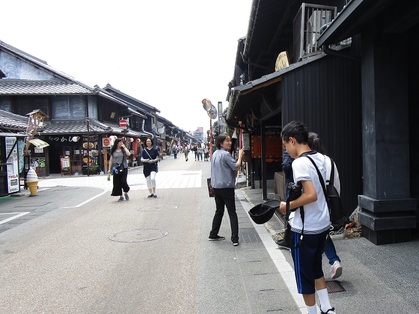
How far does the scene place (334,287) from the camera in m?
4.14

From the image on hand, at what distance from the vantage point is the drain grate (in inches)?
159

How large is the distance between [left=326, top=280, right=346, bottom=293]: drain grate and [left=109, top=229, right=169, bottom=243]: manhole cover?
3490 millimetres

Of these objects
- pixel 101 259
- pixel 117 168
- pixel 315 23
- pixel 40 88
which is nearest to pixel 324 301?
pixel 101 259

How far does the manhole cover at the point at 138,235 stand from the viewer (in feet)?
22.2

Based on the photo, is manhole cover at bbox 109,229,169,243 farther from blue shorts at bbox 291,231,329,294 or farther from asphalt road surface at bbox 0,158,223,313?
blue shorts at bbox 291,231,329,294

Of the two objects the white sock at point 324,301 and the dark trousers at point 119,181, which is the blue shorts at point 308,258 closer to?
the white sock at point 324,301

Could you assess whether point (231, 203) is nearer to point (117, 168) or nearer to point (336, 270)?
point (336, 270)

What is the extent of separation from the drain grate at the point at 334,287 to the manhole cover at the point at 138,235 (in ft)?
11.5

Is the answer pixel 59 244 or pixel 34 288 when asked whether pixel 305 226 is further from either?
pixel 59 244

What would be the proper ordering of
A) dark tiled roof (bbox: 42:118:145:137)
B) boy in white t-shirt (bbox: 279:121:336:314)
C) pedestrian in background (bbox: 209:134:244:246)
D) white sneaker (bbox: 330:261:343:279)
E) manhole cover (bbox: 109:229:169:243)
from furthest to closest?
dark tiled roof (bbox: 42:118:145:137) < manhole cover (bbox: 109:229:169:243) < pedestrian in background (bbox: 209:134:244:246) < white sneaker (bbox: 330:261:343:279) < boy in white t-shirt (bbox: 279:121:336:314)

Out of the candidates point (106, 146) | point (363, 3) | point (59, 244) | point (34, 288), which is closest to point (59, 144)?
point (106, 146)

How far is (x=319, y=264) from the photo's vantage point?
3195 mm

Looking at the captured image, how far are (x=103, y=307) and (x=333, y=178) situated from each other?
2694mm

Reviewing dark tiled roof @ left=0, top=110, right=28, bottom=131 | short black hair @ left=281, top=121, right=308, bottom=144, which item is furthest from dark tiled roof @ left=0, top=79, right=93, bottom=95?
short black hair @ left=281, top=121, right=308, bottom=144
